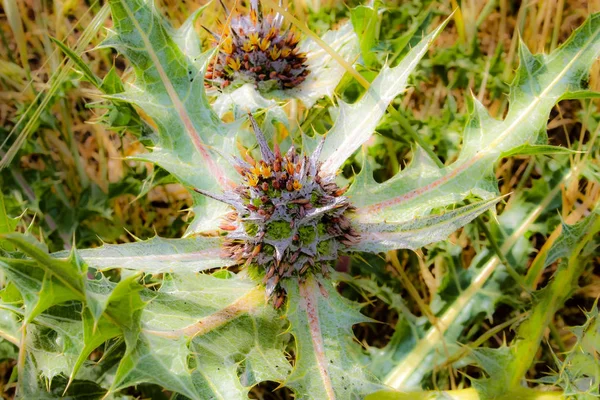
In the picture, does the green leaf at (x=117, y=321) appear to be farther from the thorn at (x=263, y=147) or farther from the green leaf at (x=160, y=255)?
the thorn at (x=263, y=147)

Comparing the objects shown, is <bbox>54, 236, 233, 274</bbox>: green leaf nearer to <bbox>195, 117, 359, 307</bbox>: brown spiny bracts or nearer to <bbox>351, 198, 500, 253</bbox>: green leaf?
<bbox>195, 117, 359, 307</bbox>: brown spiny bracts

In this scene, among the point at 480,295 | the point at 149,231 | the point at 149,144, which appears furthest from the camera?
the point at 149,231

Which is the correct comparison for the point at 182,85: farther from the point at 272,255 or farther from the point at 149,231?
the point at 149,231

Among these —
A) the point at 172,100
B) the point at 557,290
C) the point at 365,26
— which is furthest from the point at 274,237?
the point at 557,290

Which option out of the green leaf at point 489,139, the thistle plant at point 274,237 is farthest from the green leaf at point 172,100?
the green leaf at point 489,139

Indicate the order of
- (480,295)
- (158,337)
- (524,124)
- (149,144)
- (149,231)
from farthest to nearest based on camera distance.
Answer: (149,231)
(480,295)
(149,144)
(524,124)
(158,337)

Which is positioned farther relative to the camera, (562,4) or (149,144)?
(562,4)

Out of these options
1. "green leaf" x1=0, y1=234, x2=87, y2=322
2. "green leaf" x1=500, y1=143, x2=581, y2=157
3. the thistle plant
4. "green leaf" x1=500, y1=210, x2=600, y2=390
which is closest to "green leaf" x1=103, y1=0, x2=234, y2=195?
the thistle plant

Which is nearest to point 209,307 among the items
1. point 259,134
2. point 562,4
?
point 259,134
